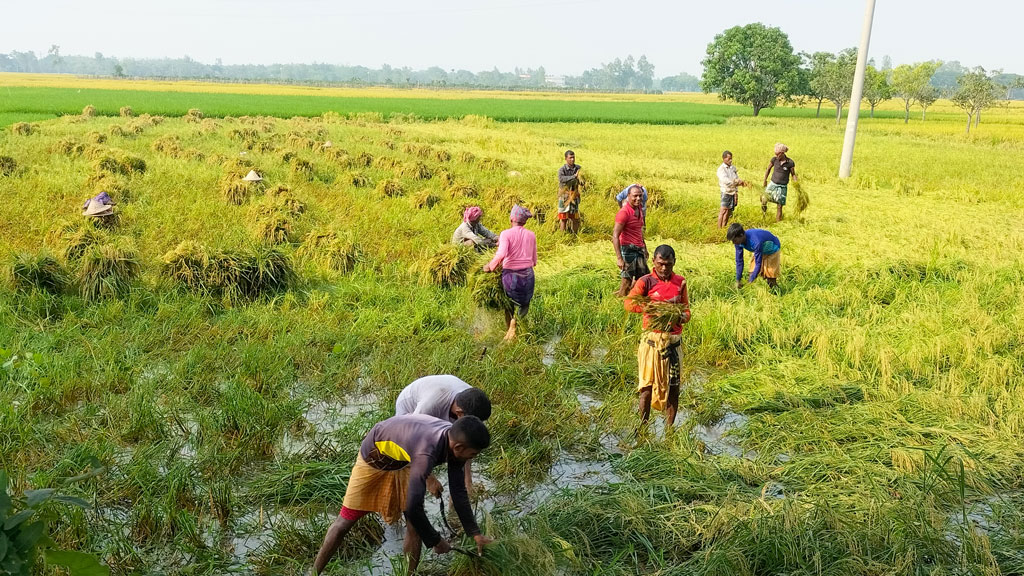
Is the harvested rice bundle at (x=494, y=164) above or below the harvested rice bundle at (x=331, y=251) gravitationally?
above

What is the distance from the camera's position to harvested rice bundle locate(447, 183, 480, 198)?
13.5 metres

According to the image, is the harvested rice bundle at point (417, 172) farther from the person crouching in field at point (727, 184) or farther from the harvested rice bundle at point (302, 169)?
the person crouching in field at point (727, 184)

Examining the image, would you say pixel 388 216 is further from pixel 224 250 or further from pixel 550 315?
pixel 550 315

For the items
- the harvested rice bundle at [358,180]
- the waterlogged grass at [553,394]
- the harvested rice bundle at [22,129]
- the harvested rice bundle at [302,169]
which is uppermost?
the harvested rice bundle at [22,129]

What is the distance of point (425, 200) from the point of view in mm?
12508

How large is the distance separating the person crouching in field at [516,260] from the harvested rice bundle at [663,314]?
1.77m

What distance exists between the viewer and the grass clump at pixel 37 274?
6930 millimetres

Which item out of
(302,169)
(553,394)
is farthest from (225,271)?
(302,169)

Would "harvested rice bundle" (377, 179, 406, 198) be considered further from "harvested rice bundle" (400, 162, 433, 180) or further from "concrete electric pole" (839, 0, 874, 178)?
"concrete electric pole" (839, 0, 874, 178)

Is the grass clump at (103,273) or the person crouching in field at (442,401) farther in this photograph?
the grass clump at (103,273)

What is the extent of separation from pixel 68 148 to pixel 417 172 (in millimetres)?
7971

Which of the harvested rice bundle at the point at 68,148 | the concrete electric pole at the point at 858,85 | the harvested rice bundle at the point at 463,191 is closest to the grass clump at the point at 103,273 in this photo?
the harvested rice bundle at the point at 463,191

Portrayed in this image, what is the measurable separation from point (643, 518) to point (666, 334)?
144cm

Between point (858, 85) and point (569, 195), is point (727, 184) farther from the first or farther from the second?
point (858, 85)
